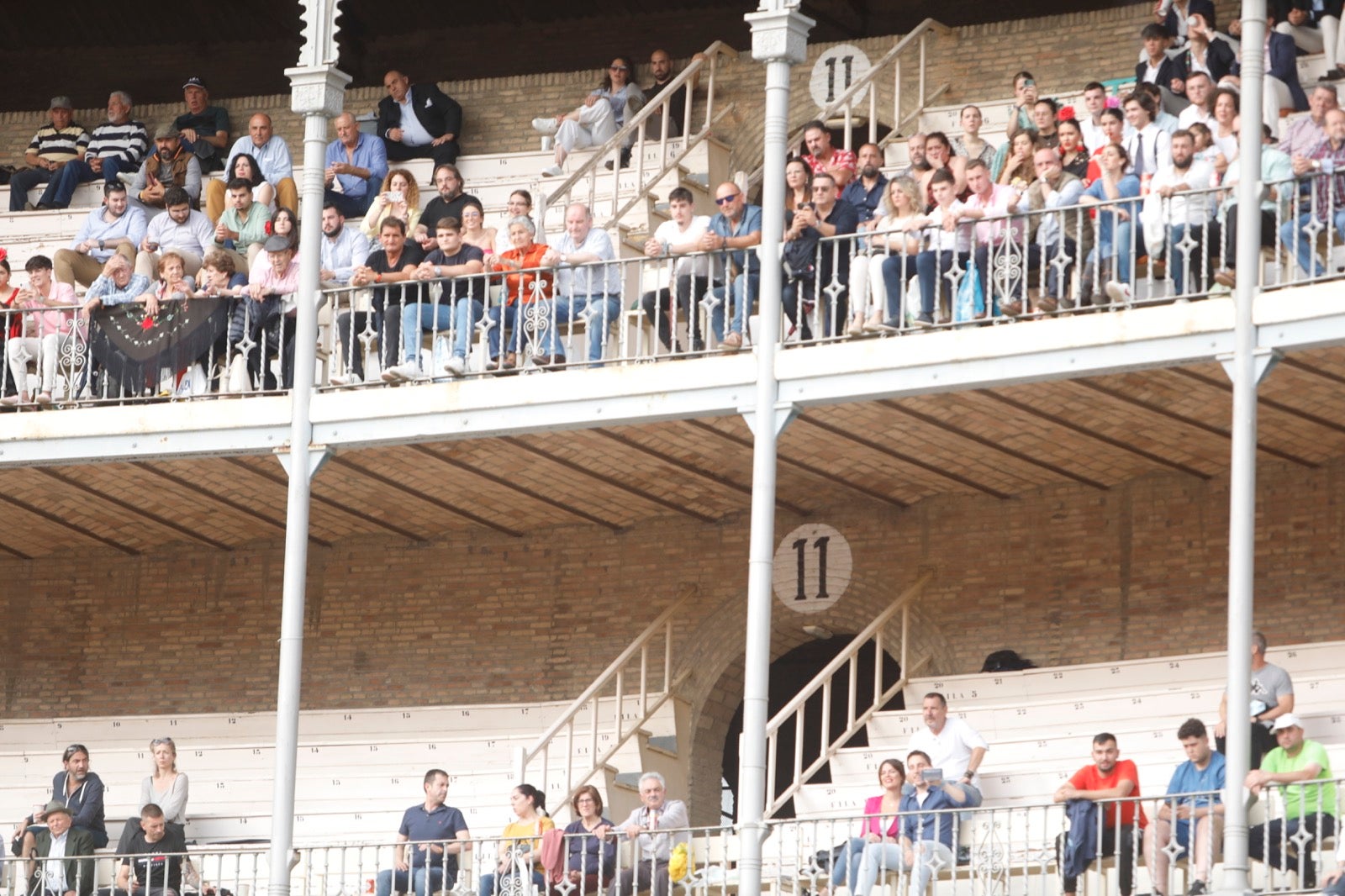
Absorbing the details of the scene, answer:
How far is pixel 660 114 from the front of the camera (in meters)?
20.7

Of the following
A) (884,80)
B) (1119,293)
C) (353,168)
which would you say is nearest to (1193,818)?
(1119,293)

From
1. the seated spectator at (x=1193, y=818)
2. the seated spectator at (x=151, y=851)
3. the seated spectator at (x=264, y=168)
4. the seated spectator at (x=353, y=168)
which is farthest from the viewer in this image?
the seated spectator at (x=353, y=168)

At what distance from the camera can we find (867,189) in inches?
646

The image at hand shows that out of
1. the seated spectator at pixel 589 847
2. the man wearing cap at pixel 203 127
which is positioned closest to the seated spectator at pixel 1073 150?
the seated spectator at pixel 589 847

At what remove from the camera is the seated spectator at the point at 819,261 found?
15.3 m

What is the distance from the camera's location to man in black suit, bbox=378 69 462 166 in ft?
66.9

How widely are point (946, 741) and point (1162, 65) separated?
502 cm

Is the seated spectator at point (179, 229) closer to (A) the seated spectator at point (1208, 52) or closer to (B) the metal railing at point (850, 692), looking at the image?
(B) the metal railing at point (850, 692)

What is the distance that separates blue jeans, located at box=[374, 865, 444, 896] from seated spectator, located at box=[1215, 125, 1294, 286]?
5.40 metres

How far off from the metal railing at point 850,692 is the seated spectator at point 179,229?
5304 millimetres

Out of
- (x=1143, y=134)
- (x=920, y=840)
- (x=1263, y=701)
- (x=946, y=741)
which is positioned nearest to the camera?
(x=920, y=840)

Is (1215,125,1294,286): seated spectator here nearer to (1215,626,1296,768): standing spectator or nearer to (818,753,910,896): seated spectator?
(1215,626,1296,768): standing spectator

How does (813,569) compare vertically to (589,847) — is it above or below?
above

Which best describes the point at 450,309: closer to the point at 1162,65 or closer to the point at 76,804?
the point at 76,804
